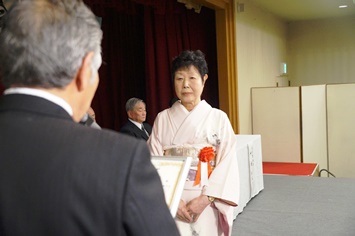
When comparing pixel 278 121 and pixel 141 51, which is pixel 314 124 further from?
pixel 141 51

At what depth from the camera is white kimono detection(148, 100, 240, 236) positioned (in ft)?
5.58

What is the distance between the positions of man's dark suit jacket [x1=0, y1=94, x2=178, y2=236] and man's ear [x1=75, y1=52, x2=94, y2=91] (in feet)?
0.19

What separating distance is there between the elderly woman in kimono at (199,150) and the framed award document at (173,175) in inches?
22.0

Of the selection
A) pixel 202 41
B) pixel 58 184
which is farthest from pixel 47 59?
pixel 202 41

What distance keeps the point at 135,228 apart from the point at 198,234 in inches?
45.3

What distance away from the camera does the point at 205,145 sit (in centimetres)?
175

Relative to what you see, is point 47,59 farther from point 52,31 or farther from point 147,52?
point 147,52

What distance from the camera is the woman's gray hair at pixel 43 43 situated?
0.61m

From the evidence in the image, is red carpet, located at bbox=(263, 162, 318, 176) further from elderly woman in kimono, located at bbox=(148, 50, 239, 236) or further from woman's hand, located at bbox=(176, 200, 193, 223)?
woman's hand, located at bbox=(176, 200, 193, 223)

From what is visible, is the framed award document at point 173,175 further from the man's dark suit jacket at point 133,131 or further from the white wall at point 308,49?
the white wall at point 308,49

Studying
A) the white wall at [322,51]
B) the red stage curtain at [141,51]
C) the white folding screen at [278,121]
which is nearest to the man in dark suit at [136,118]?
the red stage curtain at [141,51]

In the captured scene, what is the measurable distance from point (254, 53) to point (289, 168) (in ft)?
4.59

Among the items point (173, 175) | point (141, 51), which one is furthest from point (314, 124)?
point (173, 175)

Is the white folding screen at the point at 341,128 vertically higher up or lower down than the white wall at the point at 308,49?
lower down
